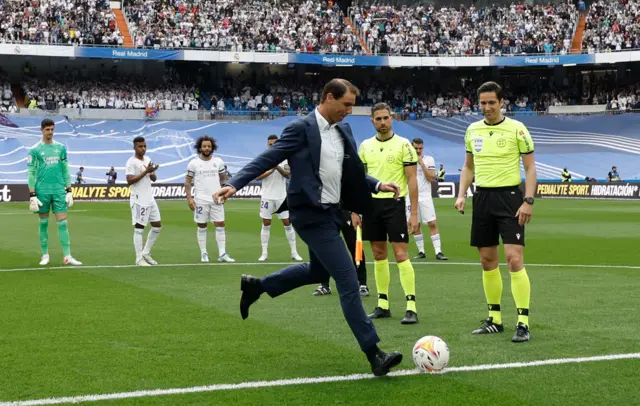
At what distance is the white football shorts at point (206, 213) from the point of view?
53.0ft

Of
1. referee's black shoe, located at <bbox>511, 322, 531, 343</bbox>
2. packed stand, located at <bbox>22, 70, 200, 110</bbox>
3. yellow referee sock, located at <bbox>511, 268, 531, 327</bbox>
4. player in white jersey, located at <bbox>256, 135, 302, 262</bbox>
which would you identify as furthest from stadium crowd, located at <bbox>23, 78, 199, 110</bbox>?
referee's black shoe, located at <bbox>511, 322, 531, 343</bbox>

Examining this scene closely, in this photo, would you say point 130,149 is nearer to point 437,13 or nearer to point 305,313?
point 437,13

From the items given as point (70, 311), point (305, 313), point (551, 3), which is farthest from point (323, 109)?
point (551, 3)

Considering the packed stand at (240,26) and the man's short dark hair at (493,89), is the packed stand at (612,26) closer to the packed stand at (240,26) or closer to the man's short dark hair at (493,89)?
the packed stand at (240,26)

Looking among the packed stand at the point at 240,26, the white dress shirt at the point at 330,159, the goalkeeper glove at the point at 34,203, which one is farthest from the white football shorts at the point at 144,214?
the packed stand at the point at 240,26

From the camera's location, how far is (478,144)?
843 centimetres

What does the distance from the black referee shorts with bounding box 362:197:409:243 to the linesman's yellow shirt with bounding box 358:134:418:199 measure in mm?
290

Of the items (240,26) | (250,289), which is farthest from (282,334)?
(240,26)

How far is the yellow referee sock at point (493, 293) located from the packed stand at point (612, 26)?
2119 inches

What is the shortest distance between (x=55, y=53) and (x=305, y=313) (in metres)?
47.6

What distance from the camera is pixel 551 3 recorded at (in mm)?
66188

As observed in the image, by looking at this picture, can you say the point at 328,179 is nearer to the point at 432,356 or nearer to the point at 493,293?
the point at 432,356

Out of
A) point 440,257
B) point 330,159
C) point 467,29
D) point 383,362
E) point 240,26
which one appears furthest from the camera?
point 467,29

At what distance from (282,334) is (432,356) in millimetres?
2173
